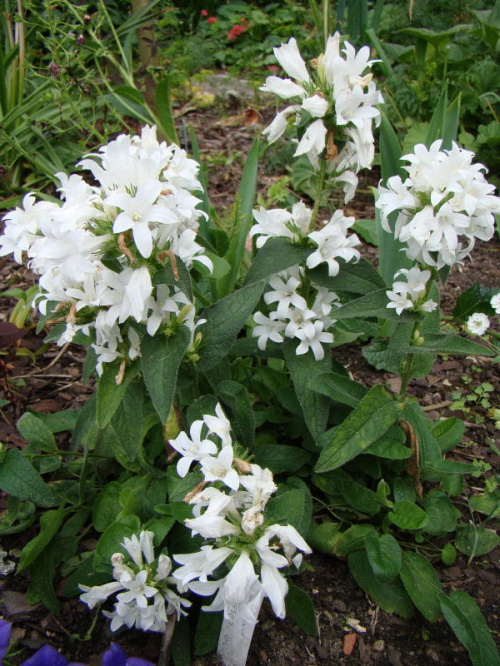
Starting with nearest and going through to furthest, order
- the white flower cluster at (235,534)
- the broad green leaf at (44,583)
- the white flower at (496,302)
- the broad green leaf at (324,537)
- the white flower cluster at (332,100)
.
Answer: the white flower cluster at (235,534) → the white flower cluster at (332,100) → the broad green leaf at (44,583) → the broad green leaf at (324,537) → the white flower at (496,302)

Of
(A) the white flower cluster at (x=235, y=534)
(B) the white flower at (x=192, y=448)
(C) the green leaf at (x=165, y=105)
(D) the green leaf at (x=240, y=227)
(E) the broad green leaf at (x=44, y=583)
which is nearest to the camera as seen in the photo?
(A) the white flower cluster at (x=235, y=534)

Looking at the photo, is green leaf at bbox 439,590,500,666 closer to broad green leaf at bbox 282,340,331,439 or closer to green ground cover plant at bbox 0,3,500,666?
green ground cover plant at bbox 0,3,500,666

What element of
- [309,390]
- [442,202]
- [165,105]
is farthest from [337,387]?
[165,105]

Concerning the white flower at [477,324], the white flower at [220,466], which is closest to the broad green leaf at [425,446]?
the white flower at [477,324]

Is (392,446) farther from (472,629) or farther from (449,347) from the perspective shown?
(472,629)

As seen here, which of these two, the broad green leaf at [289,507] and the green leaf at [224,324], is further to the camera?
the green leaf at [224,324]

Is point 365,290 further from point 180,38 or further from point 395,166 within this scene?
point 180,38

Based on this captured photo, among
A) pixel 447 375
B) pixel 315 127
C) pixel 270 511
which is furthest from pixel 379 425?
pixel 447 375

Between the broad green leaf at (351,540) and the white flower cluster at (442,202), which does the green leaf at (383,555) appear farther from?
the white flower cluster at (442,202)
